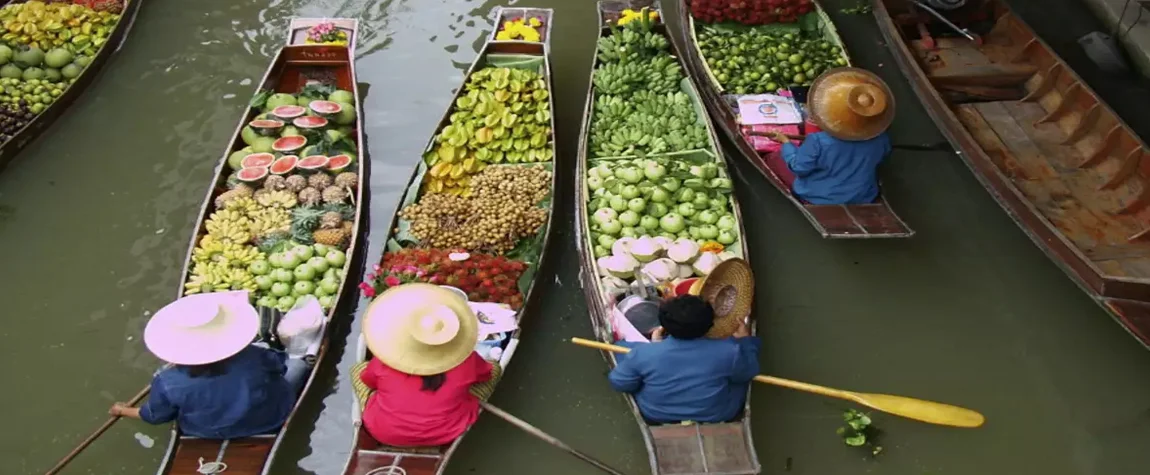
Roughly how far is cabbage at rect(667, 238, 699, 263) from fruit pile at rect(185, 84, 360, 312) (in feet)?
6.82

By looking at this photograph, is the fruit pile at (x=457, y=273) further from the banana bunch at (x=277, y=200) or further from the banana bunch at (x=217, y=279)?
the banana bunch at (x=277, y=200)

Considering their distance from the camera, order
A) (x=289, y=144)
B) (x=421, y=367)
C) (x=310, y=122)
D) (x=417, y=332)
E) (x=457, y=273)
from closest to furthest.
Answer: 1. (x=417, y=332)
2. (x=421, y=367)
3. (x=457, y=273)
4. (x=289, y=144)
5. (x=310, y=122)

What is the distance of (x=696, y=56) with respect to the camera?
274 inches

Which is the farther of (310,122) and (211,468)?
(310,122)

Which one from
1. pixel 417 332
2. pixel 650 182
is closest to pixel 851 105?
pixel 650 182

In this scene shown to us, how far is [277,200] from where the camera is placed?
18.2 feet

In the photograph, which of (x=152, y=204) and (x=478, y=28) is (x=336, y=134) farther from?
(x=478, y=28)

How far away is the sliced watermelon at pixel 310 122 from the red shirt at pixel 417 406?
2581 mm

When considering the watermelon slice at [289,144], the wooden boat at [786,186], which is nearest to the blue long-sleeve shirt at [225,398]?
the watermelon slice at [289,144]

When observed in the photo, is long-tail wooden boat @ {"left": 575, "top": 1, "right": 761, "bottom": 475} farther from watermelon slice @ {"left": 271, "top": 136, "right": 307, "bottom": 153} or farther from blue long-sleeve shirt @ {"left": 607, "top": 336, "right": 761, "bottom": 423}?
watermelon slice @ {"left": 271, "top": 136, "right": 307, "bottom": 153}

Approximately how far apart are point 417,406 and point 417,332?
18.7 inches

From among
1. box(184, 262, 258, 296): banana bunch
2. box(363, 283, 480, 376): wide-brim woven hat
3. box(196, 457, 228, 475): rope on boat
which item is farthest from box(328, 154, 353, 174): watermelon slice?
box(196, 457, 228, 475): rope on boat

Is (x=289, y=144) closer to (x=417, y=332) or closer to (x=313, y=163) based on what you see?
(x=313, y=163)

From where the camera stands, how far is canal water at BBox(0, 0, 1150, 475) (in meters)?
4.75
